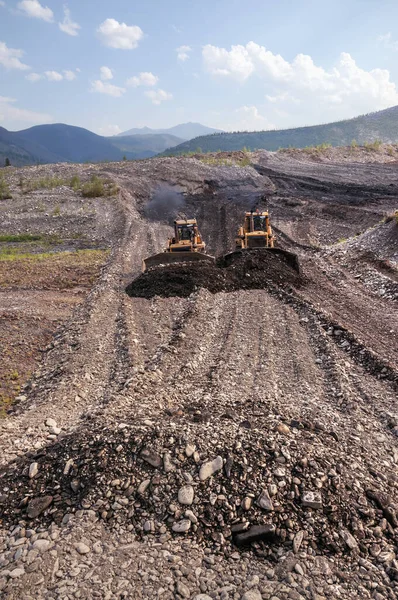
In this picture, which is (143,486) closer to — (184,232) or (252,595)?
(252,595)

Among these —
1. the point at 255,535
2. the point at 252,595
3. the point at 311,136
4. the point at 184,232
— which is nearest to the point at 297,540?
the point at 255,535

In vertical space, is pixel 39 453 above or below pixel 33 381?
above

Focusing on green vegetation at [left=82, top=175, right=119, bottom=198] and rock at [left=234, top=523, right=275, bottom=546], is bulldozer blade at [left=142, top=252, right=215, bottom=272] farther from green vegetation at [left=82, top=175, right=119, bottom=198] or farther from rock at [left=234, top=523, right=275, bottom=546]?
green vegetation at [left=82, top=175, right=119, bottom=198]


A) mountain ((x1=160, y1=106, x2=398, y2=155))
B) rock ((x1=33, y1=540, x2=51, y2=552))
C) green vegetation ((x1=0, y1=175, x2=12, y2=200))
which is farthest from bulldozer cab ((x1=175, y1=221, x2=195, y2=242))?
mountain ((x1=160, y1=106, x2=398, y2=155))

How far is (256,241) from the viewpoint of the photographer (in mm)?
17250

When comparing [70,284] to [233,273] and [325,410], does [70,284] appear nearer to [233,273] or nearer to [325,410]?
[233,273]

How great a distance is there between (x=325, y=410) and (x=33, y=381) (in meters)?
5.79

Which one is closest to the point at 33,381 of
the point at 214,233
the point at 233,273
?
the point at 233,273

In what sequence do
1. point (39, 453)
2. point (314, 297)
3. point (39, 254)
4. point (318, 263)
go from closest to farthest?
1. point (39, 453)
2. point (314, 297)
3. point (318, 263)
4. point (39, 254)

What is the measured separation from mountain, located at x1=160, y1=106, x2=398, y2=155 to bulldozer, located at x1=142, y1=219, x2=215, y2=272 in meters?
87.0

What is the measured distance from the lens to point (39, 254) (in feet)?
69.3

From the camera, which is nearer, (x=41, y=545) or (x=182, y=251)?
(x=41, y=545)

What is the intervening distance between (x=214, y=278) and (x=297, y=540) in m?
10.1

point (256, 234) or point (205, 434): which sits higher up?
point (256, 234)
